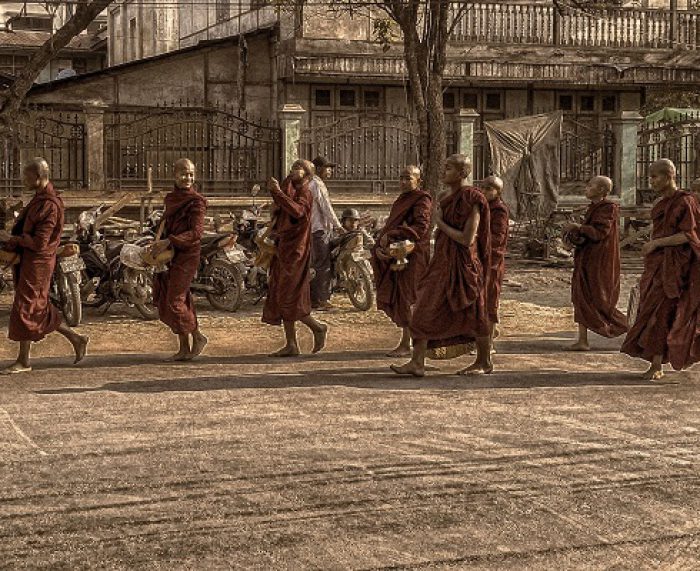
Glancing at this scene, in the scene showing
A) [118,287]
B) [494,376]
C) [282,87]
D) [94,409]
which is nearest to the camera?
[94,409]

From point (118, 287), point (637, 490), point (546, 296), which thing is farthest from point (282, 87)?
point (637, 490)

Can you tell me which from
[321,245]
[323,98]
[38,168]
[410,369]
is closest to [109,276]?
Result: [321,245]

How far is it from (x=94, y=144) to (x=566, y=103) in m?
12.0

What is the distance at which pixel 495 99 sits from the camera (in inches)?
1104

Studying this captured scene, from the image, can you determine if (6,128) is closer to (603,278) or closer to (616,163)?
(603,278)

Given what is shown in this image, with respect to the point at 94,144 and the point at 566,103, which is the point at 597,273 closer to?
the point at 94,144

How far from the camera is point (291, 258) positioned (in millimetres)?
10578

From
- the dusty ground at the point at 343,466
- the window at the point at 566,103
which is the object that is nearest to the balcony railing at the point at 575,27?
the window at the point at 566,103

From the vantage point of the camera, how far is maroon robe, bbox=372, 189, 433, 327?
33.8 ft

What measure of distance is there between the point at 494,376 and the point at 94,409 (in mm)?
2990

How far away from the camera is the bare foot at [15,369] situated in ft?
30.9

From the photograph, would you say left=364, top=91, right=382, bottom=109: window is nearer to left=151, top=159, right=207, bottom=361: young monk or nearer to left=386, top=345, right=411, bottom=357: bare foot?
left=386, top=345, right=411, bottom=357: bare foot

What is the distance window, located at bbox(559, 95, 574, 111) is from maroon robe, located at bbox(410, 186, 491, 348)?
19637 millimetres

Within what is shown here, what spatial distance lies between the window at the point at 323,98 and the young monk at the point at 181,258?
16.8m
